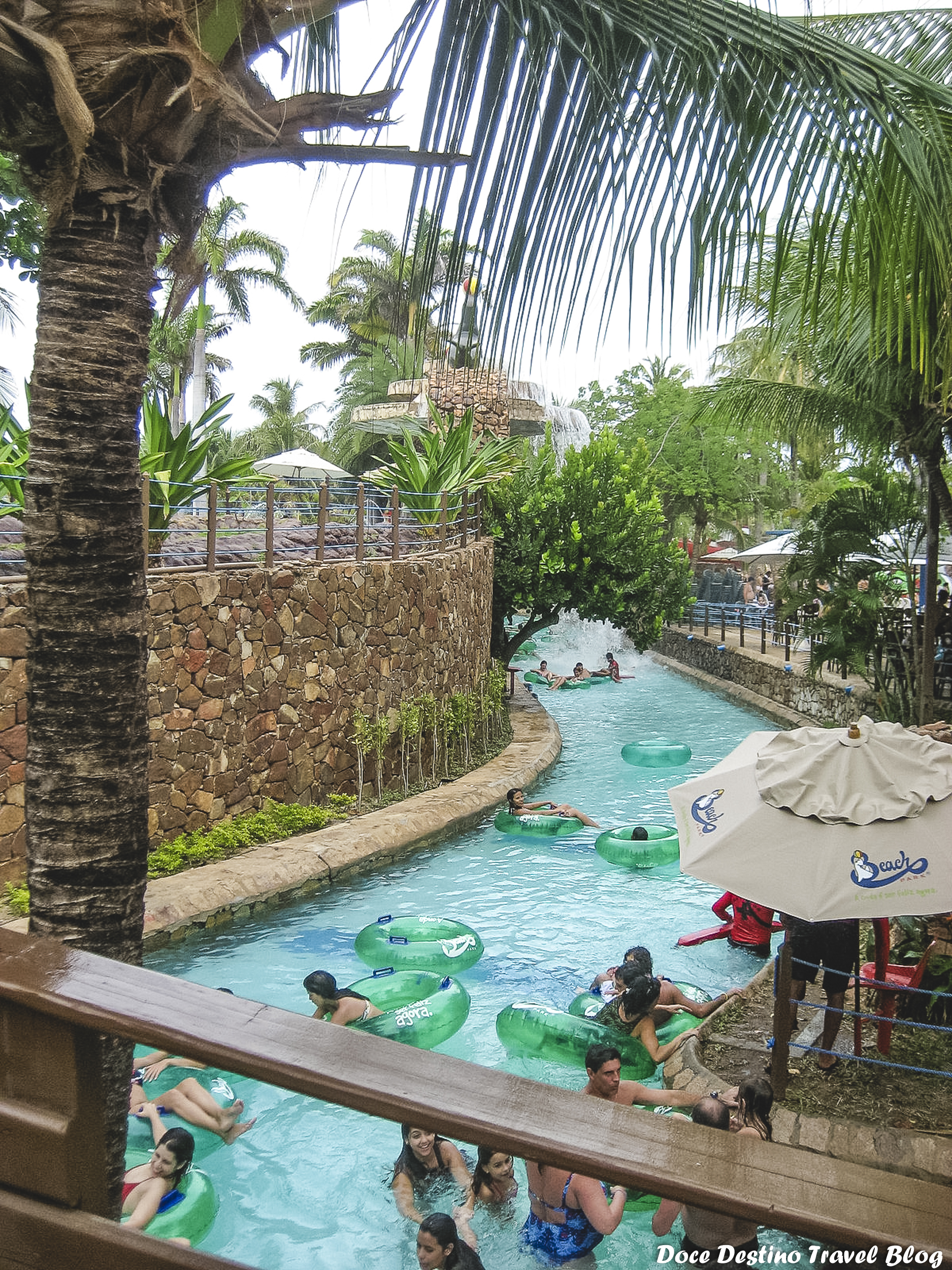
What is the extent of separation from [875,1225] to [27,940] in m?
1.13

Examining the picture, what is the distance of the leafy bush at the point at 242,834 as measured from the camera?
356 inches

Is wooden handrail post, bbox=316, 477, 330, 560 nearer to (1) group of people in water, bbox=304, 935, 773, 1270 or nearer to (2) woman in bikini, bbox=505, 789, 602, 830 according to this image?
(2) woman in bikini, bbox=505, 789, 602, 830

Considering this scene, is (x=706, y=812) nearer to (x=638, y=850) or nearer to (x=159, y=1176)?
(x=159, y=1176)

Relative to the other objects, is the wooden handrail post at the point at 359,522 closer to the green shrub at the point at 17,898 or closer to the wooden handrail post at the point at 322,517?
the wooden handrail post at the point at 322,517

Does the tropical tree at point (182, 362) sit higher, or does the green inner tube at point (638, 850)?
the tropical tree at point (182, 362)

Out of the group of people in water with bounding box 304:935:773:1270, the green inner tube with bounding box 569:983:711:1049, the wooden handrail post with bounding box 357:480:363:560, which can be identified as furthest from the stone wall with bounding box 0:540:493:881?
the group of people in water with bounding box 304:935:773:1270

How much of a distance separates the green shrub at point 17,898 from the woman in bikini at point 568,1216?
4328mm

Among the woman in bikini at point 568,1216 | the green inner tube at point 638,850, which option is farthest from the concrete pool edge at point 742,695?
the woman in bikini at point 568,1216

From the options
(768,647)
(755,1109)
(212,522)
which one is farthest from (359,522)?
(768,647)

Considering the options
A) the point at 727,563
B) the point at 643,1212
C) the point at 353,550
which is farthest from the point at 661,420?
the point at 643,1212

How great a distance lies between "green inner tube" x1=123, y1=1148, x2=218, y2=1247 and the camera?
4.68 m

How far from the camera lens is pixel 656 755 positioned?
1593cm

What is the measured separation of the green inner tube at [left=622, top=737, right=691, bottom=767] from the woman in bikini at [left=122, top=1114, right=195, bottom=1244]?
464 inches

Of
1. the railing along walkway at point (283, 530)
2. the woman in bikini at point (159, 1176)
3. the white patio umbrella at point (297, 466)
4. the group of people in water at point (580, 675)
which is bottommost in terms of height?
the group of people in water at point (580, 675)
